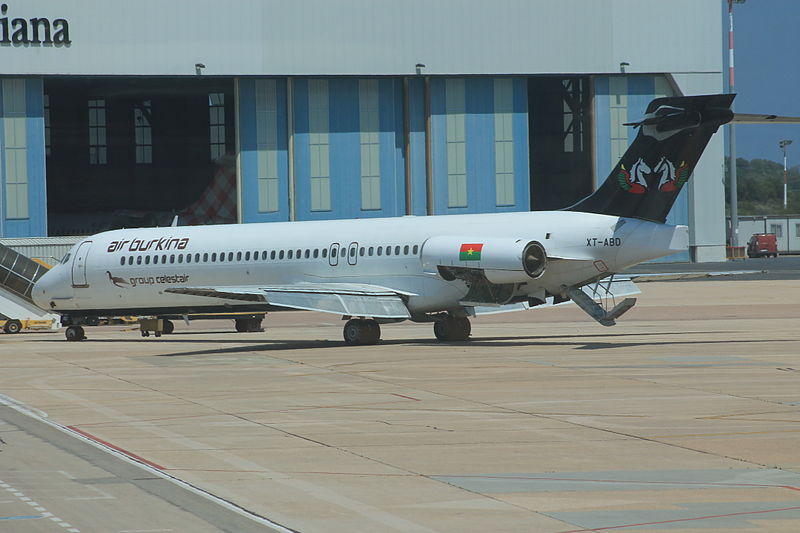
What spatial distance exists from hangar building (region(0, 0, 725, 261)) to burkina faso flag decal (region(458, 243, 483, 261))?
37.0 m

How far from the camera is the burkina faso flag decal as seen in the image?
29.2m

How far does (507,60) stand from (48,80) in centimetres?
2484

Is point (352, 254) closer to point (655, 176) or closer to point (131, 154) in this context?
point (655, 176)

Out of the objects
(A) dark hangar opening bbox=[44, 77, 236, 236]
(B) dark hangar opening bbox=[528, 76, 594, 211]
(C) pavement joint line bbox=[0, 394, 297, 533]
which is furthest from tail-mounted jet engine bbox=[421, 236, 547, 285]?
(A) dark hangar opening bbox=[44, 77, 236, 236]

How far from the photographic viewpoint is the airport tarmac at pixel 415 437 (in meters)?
11.1

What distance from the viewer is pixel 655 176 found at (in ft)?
93.1

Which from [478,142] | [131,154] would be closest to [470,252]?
[478,142]

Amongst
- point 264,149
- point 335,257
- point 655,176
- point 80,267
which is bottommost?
point 80,267

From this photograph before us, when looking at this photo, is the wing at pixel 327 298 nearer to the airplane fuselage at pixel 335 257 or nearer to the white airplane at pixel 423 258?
the white airplane at pixel 423 258

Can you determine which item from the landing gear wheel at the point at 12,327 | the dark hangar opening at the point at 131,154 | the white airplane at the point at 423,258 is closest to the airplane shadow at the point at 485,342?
the white airplane at the point at 423,258

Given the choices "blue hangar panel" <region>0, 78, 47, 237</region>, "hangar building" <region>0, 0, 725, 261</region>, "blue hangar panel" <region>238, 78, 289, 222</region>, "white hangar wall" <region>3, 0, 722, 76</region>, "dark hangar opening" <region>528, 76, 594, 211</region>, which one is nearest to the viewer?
"blue hangar panel" <region>0, 78, 47, 237</region>

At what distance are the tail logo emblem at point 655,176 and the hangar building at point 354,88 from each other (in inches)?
1514

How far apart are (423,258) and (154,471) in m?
17.6

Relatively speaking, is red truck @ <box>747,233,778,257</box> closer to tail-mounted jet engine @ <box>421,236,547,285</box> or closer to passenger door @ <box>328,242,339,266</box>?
passenger door @ <box>328,242,339,266</box>
